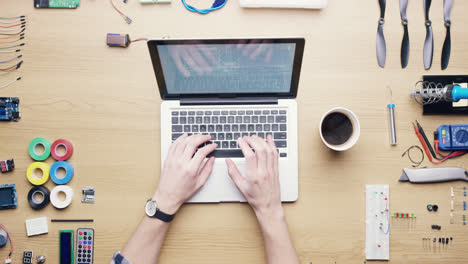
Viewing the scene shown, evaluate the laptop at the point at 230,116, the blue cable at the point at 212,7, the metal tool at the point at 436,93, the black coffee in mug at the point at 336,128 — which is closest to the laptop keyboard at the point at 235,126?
the laptop at the point at 230,116

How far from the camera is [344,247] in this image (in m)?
1.00

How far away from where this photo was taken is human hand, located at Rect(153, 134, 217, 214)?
37.2 inches

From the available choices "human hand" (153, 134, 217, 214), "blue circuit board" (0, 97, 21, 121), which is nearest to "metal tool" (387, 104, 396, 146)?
"human hand" (153, 134, 217, 214)

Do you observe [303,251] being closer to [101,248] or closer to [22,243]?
[101,248]

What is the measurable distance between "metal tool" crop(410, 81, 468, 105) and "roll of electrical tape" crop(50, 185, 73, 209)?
1188 millimetres

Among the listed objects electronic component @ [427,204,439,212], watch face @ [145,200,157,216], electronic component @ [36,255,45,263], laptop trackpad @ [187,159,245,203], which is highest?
laptop trackpad @ [187,159,245,203]

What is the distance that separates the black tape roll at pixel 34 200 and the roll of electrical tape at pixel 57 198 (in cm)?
2

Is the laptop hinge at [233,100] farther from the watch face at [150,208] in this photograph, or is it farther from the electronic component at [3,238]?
the electronic component at [3,238]

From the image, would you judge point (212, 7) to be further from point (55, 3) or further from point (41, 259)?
point (41, 259)

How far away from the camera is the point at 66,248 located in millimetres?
1002

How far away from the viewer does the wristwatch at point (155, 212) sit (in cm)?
95

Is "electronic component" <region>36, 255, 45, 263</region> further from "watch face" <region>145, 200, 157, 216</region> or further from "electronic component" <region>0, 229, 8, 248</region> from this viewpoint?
"watch face" <region>145, 200, 157, 216</region>

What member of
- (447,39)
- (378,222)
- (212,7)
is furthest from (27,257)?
(447,39)

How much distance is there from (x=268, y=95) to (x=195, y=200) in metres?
0.41
